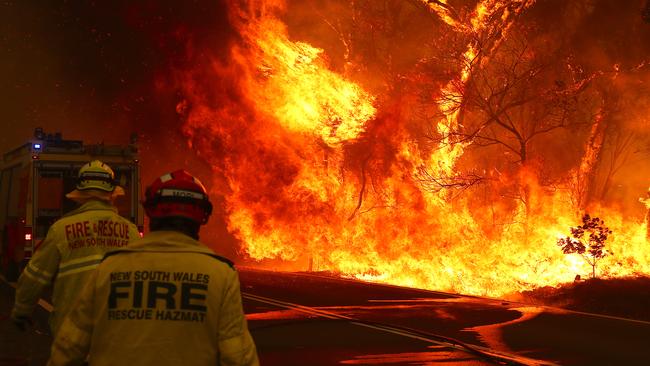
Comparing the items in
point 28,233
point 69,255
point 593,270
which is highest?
point 28,233

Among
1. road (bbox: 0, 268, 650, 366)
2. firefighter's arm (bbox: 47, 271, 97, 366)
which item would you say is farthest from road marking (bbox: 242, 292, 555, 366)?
firefighter's arm (bbox: 47, 271, 97, 366)

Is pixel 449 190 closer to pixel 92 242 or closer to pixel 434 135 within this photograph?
pixel 434 135

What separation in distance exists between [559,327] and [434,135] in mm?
12965

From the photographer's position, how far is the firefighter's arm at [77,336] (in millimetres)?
3656

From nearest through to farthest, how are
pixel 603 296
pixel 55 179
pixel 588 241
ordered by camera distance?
pixel 603 296
pixel 55 179
pixel 588 241

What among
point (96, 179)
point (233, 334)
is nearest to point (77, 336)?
point (233, 334)

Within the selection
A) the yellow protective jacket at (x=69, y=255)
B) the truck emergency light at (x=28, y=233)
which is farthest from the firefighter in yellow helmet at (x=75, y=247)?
the truck emergency light at (x=28, y=233)

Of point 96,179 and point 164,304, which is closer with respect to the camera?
point 164,304

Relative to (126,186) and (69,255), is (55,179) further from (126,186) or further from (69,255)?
(69,255)

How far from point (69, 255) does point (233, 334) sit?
244 centimetres

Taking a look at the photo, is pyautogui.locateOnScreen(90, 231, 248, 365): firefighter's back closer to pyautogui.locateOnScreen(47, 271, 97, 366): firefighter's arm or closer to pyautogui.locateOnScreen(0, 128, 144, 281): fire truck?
pyautogui.locateOnScreen(47, 271, 97, 366): firefighter's arm

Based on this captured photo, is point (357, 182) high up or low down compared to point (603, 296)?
up

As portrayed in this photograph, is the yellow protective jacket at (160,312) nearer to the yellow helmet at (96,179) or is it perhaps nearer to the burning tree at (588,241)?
the yellow helmet at (96,179)

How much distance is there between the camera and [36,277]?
5414 mm
